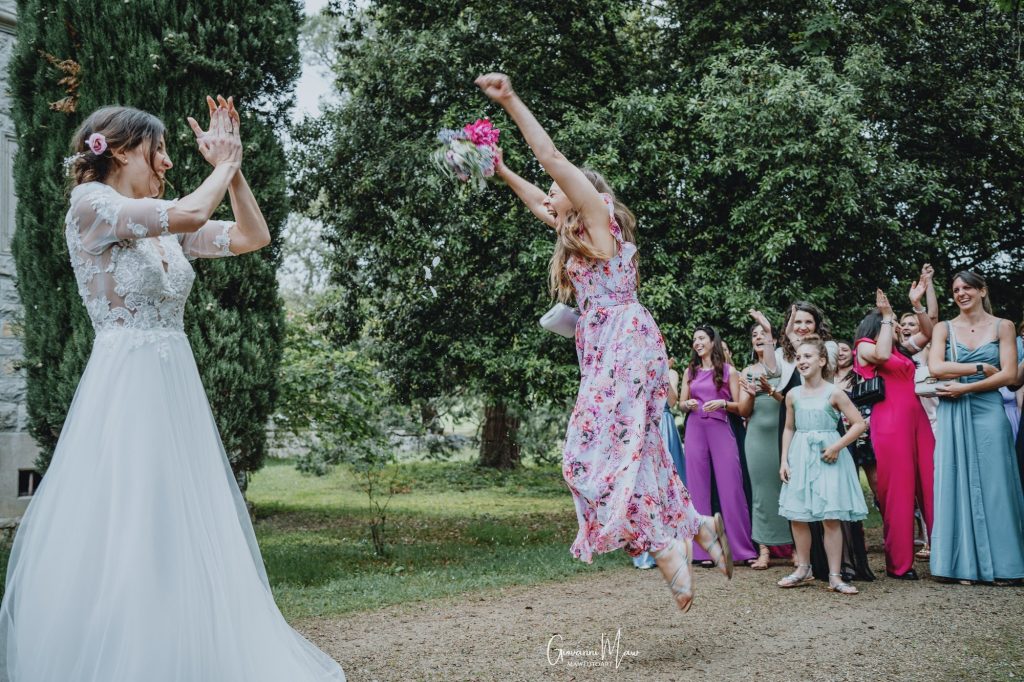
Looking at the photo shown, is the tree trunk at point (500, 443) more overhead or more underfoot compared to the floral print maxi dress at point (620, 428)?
more underfoot

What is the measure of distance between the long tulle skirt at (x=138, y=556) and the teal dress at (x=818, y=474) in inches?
188

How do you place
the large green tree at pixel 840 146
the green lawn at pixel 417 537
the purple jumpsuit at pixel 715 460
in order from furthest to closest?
the large green tree at pixel 840 146 < the purple jumpsuit at pixel 715 460 < the green lawn at pixel 417 537

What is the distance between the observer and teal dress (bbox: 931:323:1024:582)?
700 centimetres

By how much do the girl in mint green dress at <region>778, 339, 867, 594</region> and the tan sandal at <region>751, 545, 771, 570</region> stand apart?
78 cm

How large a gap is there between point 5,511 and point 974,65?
14.1 m

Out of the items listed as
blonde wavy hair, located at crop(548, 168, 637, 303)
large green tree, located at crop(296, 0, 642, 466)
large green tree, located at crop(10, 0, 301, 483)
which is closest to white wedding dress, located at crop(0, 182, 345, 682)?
blonde wavy hair, located at crop(548, 168, 637, 303)

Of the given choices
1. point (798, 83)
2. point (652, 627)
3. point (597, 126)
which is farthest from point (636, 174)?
point (652, 627)

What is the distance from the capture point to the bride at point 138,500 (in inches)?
119

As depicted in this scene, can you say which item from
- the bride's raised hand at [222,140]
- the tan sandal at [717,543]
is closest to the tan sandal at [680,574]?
the tan sandal at [717,543]

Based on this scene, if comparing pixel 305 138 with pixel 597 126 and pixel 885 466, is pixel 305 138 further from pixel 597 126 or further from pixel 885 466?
pixel 885 466

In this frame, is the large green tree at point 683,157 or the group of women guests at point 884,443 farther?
the large green tree at point 683,157

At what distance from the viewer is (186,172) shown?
7754mm

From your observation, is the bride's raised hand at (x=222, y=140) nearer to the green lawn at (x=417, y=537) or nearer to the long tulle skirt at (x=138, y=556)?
the long tulle skirt at (x=138, y=556)

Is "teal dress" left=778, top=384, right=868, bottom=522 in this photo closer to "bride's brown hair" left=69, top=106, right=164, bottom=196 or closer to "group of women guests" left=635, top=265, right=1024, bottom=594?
"group of women guests" left=635, top=265, right=1024, bottom=594
